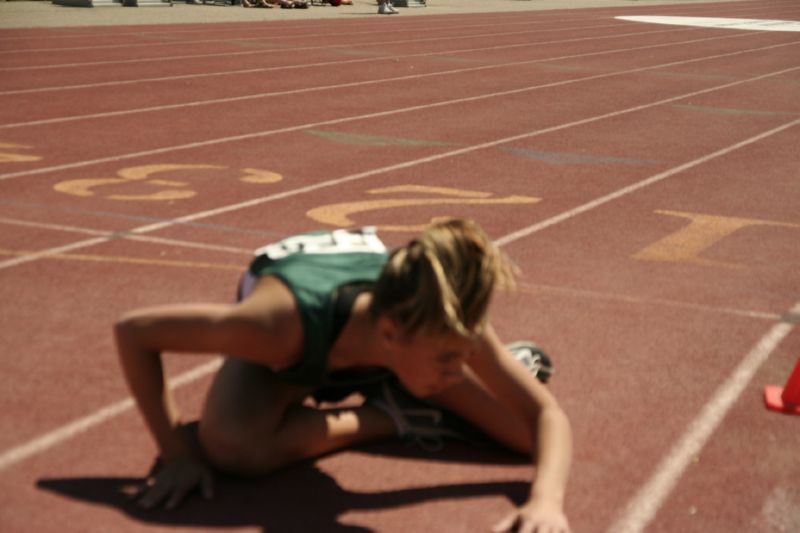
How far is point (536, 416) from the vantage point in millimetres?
3988

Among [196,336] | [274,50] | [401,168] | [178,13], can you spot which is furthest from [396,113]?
[178,13]

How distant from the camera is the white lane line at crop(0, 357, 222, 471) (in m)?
4.16

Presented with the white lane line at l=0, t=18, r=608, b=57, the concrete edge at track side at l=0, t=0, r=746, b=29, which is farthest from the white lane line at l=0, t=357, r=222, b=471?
the concrete edge at track side at l=0, t=0, r=746, b=29

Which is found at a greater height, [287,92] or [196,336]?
[196,336]

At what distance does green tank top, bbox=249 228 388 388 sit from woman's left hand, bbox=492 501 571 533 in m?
0.68

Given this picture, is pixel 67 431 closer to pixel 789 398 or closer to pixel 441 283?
pixel 441 283

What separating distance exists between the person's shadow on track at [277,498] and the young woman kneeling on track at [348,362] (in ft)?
0.19

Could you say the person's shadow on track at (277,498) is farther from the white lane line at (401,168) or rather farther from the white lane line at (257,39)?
the white lane line at (257,39)

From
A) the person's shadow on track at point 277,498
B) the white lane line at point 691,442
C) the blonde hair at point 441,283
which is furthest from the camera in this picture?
the white lane line at point 691,442

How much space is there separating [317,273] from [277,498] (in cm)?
73

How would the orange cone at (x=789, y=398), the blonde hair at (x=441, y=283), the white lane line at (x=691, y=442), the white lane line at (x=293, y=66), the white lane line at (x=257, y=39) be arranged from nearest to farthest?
the blonde hair at (x=441, y=283)
the white lane line at (x=691, y=442)
the orange cone at (x=789, y=398)
the white lane line at (x=293, y=66)
the white lane line at (x=257, y=39)

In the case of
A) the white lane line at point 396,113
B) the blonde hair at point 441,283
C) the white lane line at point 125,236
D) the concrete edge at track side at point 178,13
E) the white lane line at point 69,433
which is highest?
the blonde hair at point 441,283

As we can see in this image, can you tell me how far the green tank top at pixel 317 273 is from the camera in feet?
11.8

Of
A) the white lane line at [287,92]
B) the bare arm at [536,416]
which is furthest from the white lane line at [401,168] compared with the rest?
the bare arm at [536,416]
